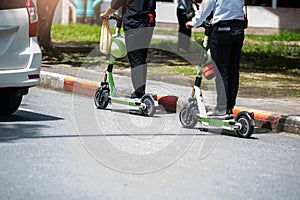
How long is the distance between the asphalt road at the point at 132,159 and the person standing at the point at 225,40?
1.42 feet

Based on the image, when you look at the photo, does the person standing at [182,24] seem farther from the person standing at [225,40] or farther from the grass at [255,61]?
the person standing at [225,40]

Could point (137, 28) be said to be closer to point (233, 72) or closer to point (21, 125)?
point (233, 72)

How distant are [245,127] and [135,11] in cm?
204

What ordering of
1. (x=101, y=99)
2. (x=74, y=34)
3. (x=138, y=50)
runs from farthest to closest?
(x=74, y=34)
(x=101, y=99)
(x=138, y=50)

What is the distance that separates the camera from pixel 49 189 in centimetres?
632

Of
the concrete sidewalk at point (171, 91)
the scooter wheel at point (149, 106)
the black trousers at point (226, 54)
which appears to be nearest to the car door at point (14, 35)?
the scooter wheel at point (149, 106)

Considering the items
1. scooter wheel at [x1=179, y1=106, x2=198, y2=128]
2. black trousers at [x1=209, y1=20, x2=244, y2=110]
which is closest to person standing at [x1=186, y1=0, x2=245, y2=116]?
black trousers at [x1=209, y1=20, x2=244, y2=110]

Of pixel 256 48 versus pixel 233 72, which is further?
pixel 256 48

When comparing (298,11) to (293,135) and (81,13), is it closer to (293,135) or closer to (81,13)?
(81,13)

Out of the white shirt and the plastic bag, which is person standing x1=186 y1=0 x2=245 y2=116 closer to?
the white shirt

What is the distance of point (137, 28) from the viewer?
10039mm

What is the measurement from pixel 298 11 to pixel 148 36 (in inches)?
692

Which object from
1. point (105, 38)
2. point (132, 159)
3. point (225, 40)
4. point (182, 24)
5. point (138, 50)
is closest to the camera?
point (132, 159)

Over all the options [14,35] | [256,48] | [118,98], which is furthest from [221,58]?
[256,48]
